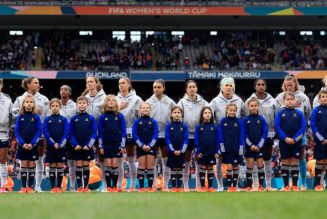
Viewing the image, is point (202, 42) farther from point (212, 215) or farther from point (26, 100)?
point (212, 215)

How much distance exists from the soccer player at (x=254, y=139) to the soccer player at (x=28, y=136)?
362 cm

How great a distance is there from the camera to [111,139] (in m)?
12.6

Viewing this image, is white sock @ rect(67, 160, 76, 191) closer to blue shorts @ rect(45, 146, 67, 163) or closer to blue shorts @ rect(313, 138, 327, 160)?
blue shorts @ rect(45, 146, 67, 163)

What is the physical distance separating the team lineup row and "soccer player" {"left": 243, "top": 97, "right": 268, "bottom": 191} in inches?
0.7

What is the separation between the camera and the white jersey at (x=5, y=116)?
1324cm

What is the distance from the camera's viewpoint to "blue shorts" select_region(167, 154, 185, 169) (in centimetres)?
1286

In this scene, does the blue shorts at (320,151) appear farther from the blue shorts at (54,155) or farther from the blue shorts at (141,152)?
the blue shorts at (54,155)

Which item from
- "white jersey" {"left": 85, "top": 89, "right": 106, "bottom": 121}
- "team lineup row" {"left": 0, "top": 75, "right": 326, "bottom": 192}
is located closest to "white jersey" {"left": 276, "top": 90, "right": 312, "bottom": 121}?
"team lineup row" {"left": 0, "top": 75, "right": 326, "bottom": 192}

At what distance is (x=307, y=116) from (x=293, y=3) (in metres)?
26.6

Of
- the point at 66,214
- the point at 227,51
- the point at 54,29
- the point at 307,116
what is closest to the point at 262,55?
the point at 227,51

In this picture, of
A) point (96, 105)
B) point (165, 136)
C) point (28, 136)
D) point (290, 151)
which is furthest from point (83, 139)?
point (290, 151)

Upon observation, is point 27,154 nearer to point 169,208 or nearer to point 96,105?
point 96,105

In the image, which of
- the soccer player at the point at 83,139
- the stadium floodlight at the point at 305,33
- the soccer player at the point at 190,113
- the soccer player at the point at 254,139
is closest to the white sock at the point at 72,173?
the soccer player at the point at 83,139

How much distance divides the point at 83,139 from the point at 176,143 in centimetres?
161
